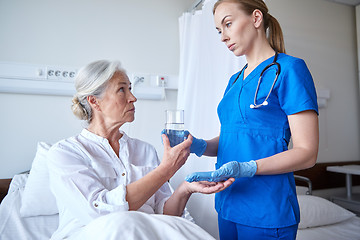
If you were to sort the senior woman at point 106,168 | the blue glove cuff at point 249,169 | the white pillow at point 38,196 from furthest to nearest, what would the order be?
the white pillow at point 38,196, the senior woman at point 106,168, the blue glove cuff at point 249,169

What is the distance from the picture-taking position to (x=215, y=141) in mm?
1261

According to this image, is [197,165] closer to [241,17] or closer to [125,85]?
[125,85]

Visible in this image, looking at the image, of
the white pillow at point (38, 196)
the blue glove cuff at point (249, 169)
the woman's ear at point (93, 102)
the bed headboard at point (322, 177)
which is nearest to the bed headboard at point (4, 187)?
the white pillow at point (38, 196)

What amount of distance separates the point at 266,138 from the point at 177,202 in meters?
0.51

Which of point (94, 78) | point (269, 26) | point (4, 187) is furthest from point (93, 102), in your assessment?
point (4, 187)

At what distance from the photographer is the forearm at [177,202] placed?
120 cm

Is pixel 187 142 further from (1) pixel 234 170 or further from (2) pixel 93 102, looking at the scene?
(2) pixel 93 102

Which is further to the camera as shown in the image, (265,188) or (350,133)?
(350,133)

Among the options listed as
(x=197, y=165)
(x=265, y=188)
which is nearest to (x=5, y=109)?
(x=197, y=165)

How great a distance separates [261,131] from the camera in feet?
3.22

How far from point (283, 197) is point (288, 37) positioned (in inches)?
89.7

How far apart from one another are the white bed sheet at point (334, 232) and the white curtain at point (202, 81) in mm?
582

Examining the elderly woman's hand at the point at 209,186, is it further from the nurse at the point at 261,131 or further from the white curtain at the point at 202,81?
the white curtain at the point at 202,81

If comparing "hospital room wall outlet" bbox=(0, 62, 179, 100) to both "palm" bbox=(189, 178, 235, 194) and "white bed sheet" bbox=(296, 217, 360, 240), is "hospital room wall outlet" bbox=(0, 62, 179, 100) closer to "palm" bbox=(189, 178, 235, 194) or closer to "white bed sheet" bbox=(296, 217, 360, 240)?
"palm" bbox=(189, 178, 235, 194)
